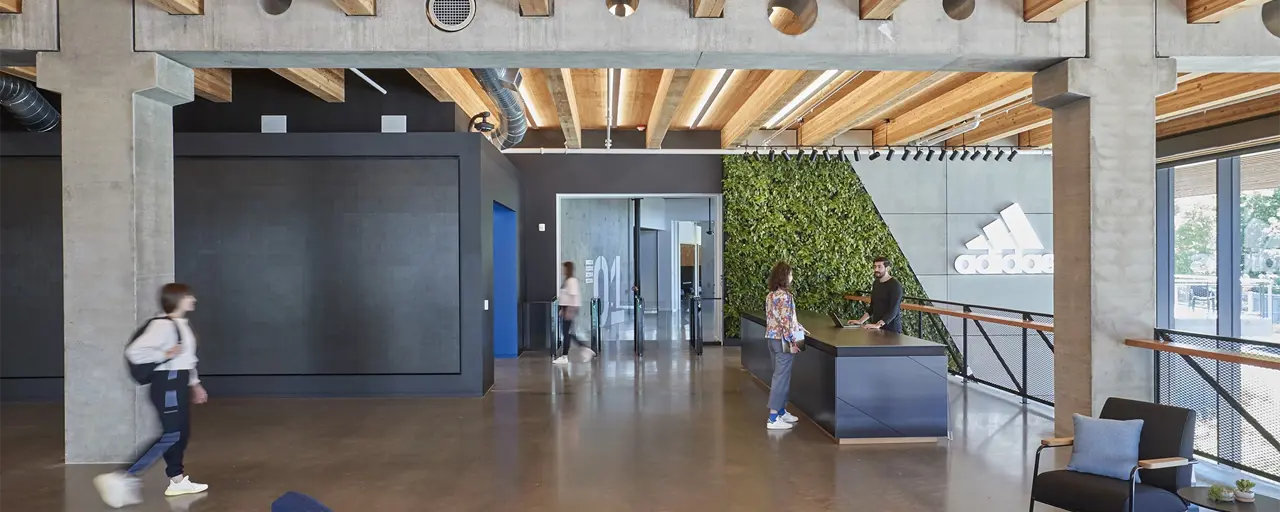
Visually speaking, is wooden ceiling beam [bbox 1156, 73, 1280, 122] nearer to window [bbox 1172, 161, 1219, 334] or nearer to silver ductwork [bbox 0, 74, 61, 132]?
window [bbox 1172, 161, 1219, 334]

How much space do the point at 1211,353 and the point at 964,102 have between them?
4.69 m

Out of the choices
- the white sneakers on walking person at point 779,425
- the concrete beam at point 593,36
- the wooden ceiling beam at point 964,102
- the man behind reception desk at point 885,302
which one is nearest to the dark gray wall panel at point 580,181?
the wooden ceiling beam at point 964,102

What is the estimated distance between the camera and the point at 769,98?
760 centimetres

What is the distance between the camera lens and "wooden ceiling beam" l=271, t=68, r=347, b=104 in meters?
6.57

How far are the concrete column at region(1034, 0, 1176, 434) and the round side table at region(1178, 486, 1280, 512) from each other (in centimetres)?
174

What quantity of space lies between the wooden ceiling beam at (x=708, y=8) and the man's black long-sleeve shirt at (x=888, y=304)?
3.51 meters

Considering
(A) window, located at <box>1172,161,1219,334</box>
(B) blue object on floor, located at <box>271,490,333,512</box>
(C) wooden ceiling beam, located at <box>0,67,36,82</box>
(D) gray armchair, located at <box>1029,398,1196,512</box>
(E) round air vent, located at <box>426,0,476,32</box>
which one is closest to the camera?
(B) blue object on floor, located at <box>271,490,333,512</box>

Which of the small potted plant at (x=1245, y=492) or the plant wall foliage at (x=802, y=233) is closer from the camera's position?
the small potted plant at (x=1245, y=492)

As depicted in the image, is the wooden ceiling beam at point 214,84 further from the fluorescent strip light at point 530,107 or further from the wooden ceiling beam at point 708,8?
the wooden ceiling beam at point 708,8

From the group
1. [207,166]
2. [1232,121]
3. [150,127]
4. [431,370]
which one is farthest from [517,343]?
[1232,121]

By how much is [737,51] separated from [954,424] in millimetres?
3664

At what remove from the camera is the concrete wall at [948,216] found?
455 inches

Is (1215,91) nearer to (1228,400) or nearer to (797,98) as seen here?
(797,98)

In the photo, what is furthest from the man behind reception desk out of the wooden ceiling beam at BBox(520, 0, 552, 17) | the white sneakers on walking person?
the wooden ceiling beam at BBox(520, 0, 552, 17)
